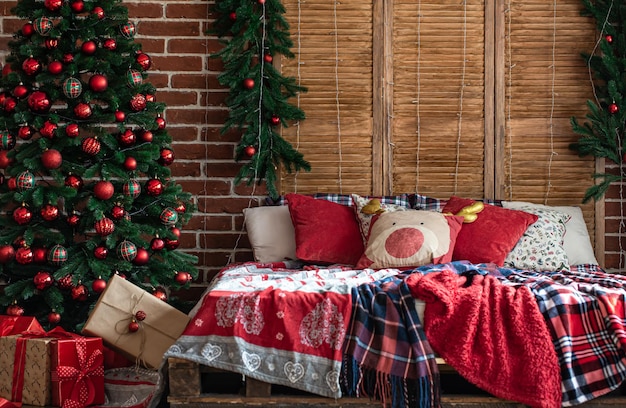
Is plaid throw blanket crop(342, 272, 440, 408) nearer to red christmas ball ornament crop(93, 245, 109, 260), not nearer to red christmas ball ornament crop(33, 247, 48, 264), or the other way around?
red christmas ball ornament crop(93, 245, 109, 260)

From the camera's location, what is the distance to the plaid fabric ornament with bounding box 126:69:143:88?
10.0ft

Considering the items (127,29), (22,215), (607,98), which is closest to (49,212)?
(22,215)

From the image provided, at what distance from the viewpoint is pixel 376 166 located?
3.61 m

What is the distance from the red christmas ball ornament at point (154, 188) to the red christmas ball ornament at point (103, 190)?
18 centimetres

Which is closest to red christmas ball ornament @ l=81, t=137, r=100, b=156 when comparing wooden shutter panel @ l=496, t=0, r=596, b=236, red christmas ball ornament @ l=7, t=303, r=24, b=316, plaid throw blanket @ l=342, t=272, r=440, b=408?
red christmas ball ornament @ l=7, t=303, r=24, b=316

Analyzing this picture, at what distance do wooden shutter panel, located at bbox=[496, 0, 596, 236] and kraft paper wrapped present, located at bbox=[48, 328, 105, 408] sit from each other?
2.21 metres

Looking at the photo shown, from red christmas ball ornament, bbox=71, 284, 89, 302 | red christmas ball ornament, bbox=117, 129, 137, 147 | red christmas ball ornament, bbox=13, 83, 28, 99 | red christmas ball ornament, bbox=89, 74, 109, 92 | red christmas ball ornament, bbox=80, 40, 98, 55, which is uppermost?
red christmas ball ornament, bbox=80, 40, 98, 55

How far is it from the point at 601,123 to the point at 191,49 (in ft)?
7.13

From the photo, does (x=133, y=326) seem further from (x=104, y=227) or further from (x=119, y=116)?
(x=119, y=116)

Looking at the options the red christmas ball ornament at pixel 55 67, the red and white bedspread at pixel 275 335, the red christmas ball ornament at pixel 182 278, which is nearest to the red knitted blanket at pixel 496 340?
the red and white bedspread at pixel 275 335

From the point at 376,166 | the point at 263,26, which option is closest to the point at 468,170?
the point at 376,166

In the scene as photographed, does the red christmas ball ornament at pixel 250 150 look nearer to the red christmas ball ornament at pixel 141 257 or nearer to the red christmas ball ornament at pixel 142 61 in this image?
the red christmas ball ornament at pixel 142 61

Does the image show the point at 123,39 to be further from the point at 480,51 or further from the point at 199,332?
the point at 480,51

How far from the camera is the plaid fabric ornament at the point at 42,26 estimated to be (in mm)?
2941
